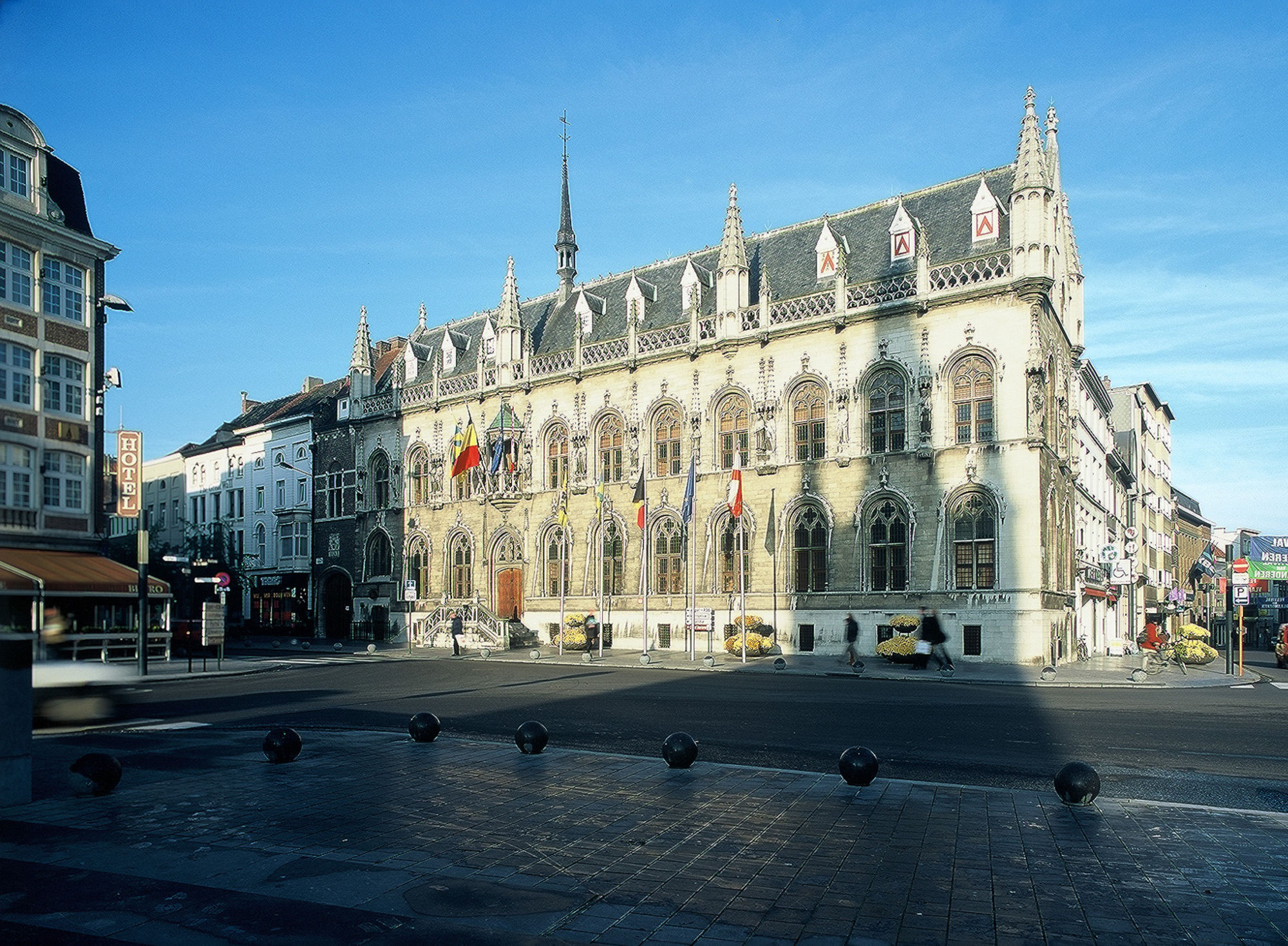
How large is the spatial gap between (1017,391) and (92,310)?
33549mm

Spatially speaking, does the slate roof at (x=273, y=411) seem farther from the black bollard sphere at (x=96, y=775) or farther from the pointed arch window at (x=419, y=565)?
the black bollard sphere at (x=96, y=775)

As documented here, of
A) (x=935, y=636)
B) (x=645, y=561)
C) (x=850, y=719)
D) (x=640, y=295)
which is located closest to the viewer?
(x=850, y=719)

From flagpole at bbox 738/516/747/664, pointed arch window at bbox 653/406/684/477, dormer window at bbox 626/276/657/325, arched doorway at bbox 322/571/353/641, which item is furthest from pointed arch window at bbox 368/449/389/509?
flagpole at bbox 738/516/747/664

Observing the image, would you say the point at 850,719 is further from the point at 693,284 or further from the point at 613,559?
the point at 693,284

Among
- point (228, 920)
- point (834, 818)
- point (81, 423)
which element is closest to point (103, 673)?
point (228, 920)

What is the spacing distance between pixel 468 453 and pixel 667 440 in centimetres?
997

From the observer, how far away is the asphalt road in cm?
1182

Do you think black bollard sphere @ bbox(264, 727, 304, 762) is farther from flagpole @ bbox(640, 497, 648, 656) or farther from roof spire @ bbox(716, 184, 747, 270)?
roof spire @ bbox(716, 184, 747, 270)

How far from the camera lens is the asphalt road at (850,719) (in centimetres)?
1182

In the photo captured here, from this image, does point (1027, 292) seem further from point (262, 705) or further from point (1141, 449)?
point (1141, 449)

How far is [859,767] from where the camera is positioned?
32.1 feet

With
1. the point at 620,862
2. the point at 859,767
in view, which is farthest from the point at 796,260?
the point at 620,862

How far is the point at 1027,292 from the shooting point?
3394cm

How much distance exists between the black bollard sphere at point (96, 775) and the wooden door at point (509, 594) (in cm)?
3752
